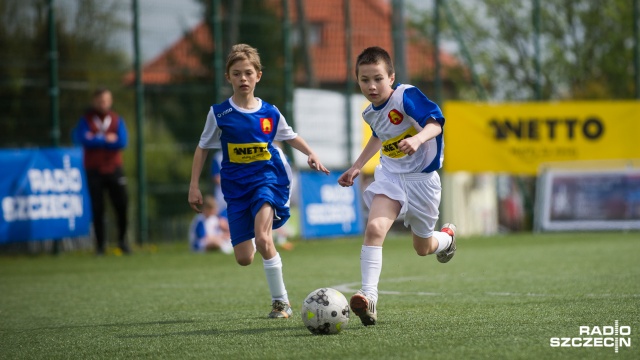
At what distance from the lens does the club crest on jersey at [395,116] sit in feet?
22.5

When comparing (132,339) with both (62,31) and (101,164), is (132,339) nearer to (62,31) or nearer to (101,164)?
(101,164)

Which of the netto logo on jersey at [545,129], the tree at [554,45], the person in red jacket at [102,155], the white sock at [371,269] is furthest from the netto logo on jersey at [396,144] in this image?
the tree at [554,45]

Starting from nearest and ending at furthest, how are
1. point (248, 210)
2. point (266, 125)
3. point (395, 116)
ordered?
point (395, 116) → point (248, 210) → point (266, 125)

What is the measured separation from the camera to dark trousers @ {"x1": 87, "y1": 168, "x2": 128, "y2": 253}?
46.3 feet

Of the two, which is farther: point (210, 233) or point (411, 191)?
point (210, 233)

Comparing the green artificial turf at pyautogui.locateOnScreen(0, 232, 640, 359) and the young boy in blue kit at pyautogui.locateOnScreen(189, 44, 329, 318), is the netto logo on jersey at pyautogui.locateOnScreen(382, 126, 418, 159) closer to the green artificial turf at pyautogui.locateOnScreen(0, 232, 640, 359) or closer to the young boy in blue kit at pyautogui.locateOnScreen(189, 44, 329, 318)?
the young boy in blue kit at pyautogui.locateOnScreen(189, 44, 329, 318)

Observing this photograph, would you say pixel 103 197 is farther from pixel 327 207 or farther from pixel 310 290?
A: pixel 310 290

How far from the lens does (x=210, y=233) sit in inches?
581

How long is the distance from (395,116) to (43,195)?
329 inches

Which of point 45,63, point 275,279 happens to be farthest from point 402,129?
point 45,63

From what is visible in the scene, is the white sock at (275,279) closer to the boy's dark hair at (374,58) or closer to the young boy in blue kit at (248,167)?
the young boy in blue kit at (248,167)

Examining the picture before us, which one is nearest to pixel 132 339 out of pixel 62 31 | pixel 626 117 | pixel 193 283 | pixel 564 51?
pixel 193 283

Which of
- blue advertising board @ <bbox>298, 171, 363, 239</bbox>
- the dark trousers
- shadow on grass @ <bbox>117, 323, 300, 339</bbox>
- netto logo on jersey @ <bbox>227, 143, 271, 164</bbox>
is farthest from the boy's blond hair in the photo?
blue advertising board @ <bbox>298, 171, 363, 239</bbox>

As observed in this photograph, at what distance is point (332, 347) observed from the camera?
5.38m
